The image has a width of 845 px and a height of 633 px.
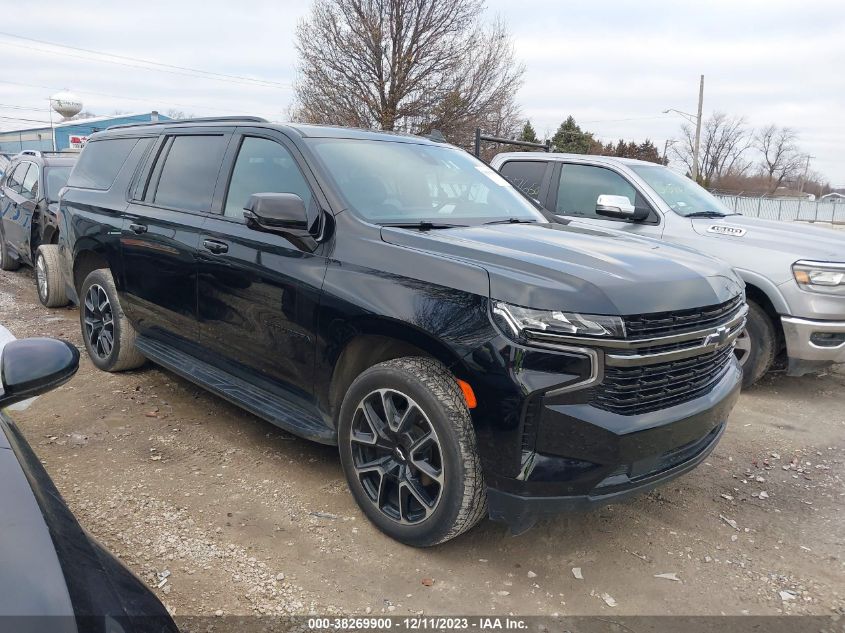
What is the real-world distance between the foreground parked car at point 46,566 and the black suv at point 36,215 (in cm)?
627

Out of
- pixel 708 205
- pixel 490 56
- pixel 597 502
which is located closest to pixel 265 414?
pixel 597 502

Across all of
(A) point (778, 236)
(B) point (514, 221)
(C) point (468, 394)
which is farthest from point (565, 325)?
(A) point (778, 236)

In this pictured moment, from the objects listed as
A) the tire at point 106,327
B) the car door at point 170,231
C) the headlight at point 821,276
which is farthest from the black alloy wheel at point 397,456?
the headlight at point 821,276

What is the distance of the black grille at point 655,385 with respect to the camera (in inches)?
94.0

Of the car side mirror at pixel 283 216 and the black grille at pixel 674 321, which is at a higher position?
the car side mirror at pixel 283 216

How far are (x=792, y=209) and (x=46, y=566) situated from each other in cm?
5394

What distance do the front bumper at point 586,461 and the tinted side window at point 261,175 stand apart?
5.80ft

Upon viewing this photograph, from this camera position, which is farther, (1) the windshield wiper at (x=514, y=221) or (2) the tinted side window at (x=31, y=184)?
(2) the tinted side window at (x=31, y=184)

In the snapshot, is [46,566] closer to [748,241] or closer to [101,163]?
[101,163]

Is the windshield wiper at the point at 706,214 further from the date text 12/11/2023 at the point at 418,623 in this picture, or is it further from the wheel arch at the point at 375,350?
the date text 12/11/2023 at the point at 418,623

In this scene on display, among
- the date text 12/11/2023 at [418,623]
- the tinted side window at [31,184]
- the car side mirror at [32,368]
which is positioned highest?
the tinted side window at [31,184]

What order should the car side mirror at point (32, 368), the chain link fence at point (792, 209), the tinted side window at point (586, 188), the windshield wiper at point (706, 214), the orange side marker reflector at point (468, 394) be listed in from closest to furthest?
the car side mirror at point (32, 368) → the orange side marker reflector at point (468, 394) → the windshield wiper at point (706, 214) → the tinted side window at point (586, 188) → the chain link fence at point (792, 209)

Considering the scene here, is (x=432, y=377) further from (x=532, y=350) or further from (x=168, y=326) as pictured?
(x=168, y=326)

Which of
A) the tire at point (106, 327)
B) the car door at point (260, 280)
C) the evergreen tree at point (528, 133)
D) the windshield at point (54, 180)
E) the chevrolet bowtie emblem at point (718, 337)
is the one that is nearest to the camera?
the chevrolet bowtie emblem at point (718, 337)
